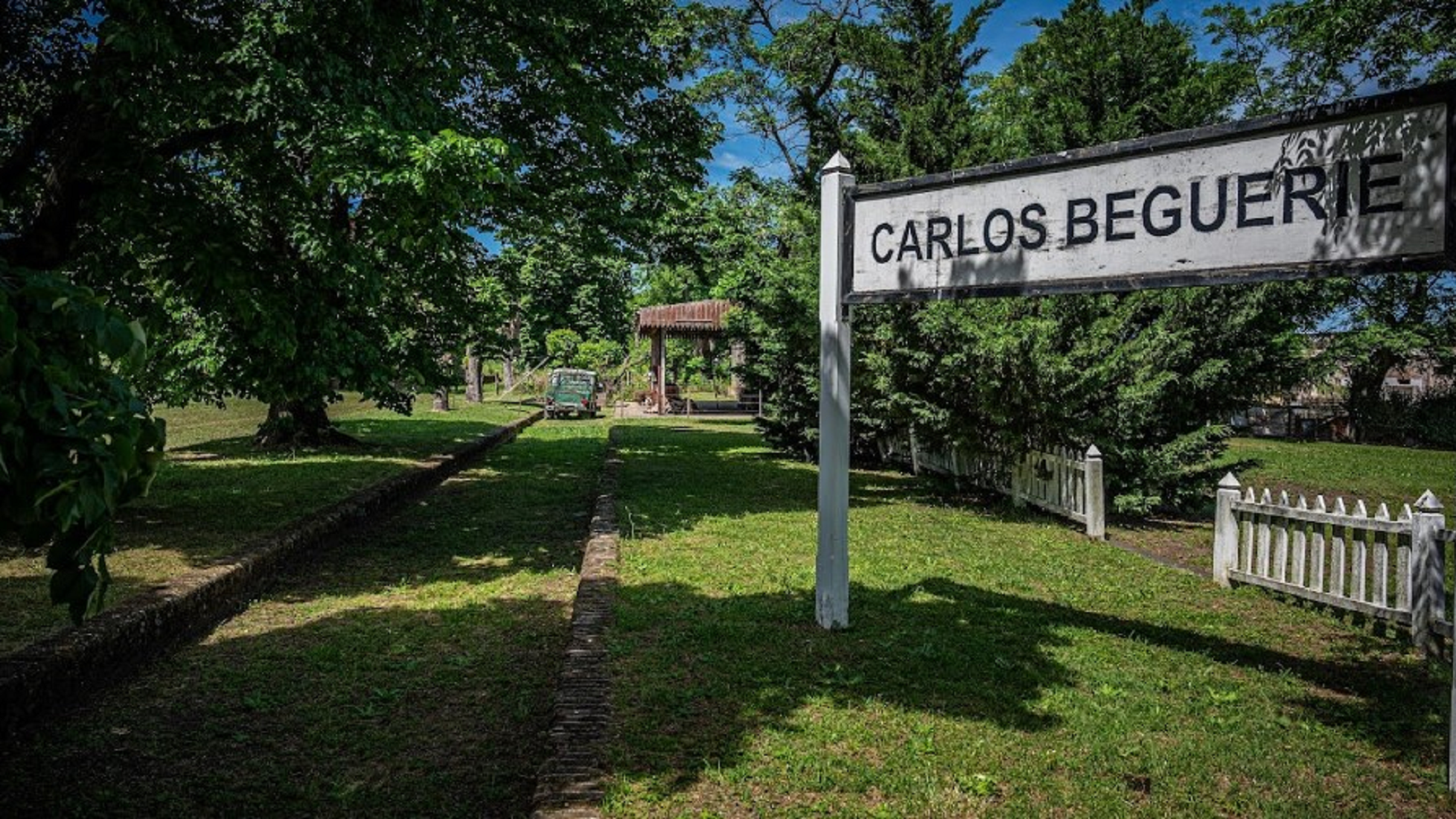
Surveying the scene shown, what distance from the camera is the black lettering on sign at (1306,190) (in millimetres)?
3699

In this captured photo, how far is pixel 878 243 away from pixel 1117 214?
133cm

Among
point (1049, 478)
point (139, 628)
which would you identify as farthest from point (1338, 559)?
point (139, 628)

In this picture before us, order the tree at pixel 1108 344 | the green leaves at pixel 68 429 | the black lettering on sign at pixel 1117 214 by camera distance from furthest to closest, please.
Result: the tree at pixel 1108 344 → the black lettering on sign at pixel 1117 214 → the green leaves at pixel 68 429

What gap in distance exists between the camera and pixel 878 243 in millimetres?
5109

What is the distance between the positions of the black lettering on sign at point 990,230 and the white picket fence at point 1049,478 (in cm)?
537

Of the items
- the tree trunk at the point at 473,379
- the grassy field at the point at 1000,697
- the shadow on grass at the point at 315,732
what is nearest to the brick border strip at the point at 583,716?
the grassy field at the point at 1000,697

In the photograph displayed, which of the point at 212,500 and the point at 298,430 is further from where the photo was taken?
the point at 298,430

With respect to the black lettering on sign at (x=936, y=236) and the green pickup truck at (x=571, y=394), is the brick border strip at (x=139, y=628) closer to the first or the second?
the black lettering on sign at (x=936, y=236)

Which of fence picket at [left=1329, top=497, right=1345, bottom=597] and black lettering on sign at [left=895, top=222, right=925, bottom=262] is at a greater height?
black lettering on sign at [left=895, top=222, right=925, bottom=262]

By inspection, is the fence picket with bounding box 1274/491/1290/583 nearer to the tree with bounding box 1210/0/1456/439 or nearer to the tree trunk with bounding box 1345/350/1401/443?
the tree with bounding box 1210/0/1456/439

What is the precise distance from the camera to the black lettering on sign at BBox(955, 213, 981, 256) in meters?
4.77

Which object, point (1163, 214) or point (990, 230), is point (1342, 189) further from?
point (990, 230)

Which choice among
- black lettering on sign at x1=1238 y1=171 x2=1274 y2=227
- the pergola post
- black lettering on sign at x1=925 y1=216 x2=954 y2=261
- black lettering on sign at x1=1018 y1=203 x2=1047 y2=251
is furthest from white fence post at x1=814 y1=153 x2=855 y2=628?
the pergola post

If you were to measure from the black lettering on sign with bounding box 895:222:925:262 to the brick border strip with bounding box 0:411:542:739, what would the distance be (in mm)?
4937
